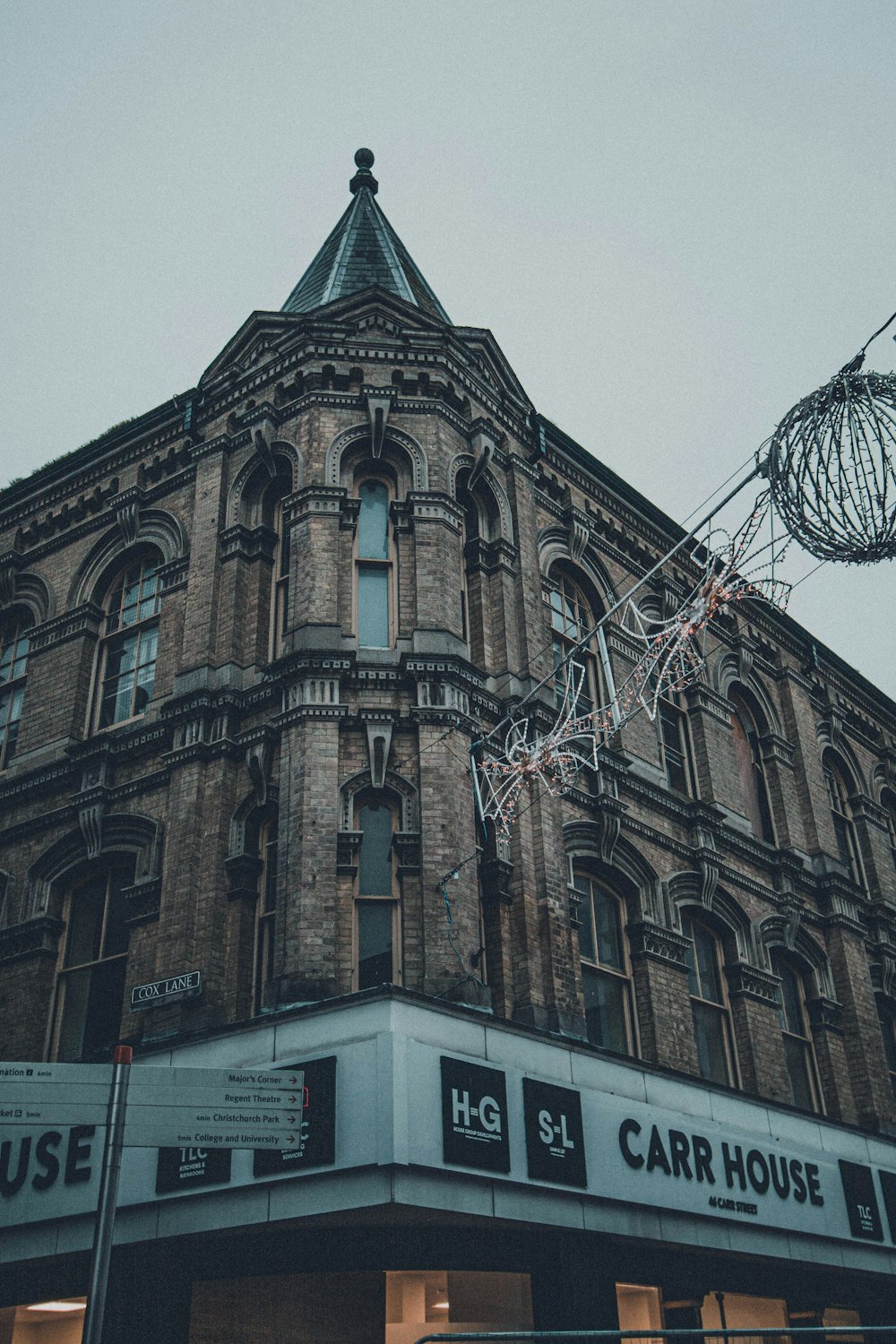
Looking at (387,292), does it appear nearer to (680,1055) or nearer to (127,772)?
(127,772)

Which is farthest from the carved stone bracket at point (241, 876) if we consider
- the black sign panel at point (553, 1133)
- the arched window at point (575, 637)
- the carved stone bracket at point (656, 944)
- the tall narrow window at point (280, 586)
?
the arched window at point (575, 637)

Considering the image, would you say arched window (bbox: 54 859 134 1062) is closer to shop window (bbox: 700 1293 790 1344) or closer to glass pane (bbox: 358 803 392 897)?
glass pane (bbox: 358 803 392 897)

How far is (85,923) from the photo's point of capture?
51.2 ft

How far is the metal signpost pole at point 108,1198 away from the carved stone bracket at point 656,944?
1043 centimetres

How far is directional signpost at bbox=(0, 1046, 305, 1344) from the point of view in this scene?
21.5 feet

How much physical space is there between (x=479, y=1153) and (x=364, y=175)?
54.9 feet

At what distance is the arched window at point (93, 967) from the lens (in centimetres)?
1472

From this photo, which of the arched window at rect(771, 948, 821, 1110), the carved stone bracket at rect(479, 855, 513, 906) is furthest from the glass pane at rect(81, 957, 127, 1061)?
the arched window at rect(771, 948, 821, 1110)

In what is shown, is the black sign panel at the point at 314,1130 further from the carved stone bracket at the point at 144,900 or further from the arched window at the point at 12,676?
the arched window at the point at 12,676

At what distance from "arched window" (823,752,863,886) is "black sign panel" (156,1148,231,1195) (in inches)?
542

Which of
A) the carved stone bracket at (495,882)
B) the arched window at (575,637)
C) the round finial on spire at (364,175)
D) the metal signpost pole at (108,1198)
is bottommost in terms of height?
the metal signpost pole at (108,1198)

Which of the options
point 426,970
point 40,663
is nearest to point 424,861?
point 426,970

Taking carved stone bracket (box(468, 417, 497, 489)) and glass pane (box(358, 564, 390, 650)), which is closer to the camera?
glass pane (box(358, 564, 390, 650))

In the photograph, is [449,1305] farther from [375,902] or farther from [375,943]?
[375,902]
